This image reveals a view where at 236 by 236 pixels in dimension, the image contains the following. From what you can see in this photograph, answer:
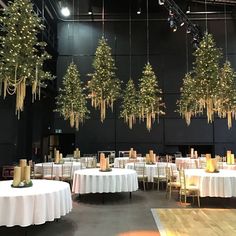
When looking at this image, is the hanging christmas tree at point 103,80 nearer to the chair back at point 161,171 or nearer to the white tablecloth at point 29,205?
the chair back at point 161,171

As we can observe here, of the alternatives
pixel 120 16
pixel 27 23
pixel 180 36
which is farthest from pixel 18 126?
pixel 180 36

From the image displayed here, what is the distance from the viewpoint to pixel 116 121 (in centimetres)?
1700

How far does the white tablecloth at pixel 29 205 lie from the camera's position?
4.64 metres

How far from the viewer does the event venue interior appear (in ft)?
18.5

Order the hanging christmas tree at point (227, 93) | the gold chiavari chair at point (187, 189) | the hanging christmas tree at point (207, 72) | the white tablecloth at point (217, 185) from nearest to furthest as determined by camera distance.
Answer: the white tablecloth at point (217, 185) → the gold chiavari chair at point (187, 189) → the hanging christmas tree at point (207, 72) → the hanging christmas tree at point (227, 93)

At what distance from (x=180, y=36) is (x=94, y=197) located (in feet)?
40.1

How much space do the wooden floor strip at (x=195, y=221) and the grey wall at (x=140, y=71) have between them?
9945mm

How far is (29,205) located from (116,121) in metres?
12.4

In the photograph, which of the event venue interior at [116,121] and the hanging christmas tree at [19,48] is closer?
the event venue interior at [116,121]

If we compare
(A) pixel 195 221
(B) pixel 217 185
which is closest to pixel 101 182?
(A) pixel 195 221

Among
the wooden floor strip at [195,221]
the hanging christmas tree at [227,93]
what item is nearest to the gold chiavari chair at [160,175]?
the wooden floor strip at [195,221]

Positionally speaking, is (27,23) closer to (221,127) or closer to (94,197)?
(94,197)

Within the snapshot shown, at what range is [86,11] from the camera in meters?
17.5

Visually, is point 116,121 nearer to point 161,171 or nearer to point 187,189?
point 161,171
